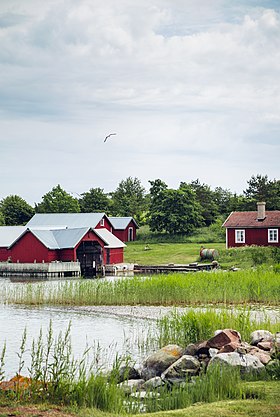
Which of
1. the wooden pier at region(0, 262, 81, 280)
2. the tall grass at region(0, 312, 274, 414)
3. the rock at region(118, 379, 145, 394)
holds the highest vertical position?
the wooden pier at region(0, 262, 81, 280)

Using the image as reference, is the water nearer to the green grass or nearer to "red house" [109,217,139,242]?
the green grass

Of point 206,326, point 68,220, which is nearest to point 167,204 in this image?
point 68,220

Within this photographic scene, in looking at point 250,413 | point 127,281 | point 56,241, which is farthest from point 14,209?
point 250,413

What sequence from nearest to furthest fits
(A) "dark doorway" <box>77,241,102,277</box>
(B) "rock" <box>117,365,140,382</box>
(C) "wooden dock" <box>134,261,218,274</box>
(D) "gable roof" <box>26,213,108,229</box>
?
(B) "rock" <box>117,365,140,382</box>
(C) "wooden dock" <box>134,261,218,274</box>
(A) "dark doorway" <box>77,241,102,277</box>
(D) "gable roof" <box>26,213,108,229</box>

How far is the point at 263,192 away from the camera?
81062 mm

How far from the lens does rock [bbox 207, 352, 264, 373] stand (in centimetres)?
1247

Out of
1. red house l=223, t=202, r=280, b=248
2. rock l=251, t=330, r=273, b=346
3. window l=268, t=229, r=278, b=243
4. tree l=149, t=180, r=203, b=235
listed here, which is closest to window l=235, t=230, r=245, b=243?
red house l=223, t=202, r=280, b=248

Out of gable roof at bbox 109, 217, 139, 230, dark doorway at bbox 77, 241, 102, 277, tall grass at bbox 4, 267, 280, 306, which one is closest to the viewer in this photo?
tall grass at bbox 4, 267, 280, 306

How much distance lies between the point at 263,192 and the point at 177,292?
55.3 meters

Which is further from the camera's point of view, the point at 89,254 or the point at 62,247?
the point at 89,254

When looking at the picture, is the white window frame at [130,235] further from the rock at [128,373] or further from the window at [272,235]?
the rock at [128,373]

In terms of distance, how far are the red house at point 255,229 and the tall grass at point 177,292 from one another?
2979 cm

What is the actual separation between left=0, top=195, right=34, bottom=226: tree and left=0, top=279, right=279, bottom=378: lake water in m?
65.0

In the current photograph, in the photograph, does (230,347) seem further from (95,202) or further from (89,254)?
(95,202)
